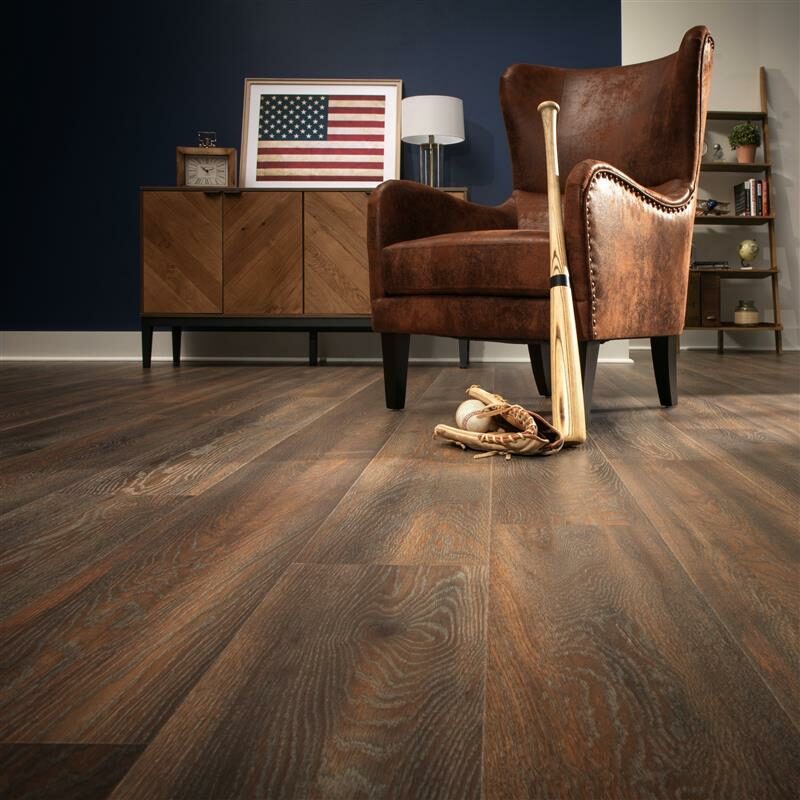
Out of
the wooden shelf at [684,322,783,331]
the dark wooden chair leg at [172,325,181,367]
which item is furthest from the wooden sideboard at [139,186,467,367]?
the wooden shelf at [684,322,783,331]

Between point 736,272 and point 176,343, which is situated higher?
point 736,272

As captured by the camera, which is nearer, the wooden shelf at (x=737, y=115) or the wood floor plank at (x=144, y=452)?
the wood floor plank at (x=144, y=452)

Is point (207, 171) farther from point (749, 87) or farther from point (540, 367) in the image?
point (749, 87)

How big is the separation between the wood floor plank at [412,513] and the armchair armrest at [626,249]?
52cm

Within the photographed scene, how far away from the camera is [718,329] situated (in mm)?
5758

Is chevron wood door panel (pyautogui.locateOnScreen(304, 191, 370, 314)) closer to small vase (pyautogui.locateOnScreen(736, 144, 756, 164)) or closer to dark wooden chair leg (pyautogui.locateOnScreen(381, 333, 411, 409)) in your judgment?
dark wooden chair leg (pyautogui.locateOnScreen(381, 333, 411, 409))

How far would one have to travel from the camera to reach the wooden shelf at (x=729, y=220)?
5.83 meters

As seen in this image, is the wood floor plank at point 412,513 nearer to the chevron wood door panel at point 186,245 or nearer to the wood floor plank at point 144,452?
the wood floor plank at point 144,452

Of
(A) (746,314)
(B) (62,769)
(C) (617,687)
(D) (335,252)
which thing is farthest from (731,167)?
(B) (62,769)

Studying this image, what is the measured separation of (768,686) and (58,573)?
2.17 ft

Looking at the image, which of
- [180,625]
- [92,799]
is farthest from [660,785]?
[180,625]

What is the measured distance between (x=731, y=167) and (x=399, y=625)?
19.3 feet

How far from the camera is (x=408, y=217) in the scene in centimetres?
246

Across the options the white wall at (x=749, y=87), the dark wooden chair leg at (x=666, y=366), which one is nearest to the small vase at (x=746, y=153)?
the white wall at (x=749, y=87)
